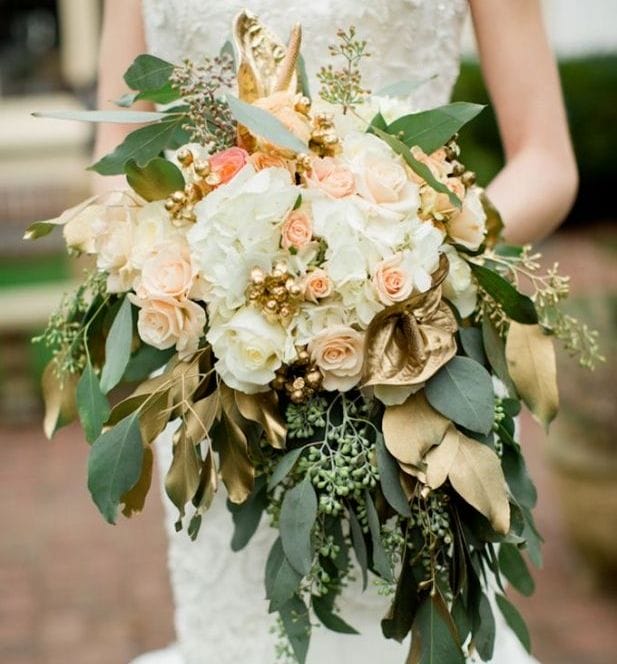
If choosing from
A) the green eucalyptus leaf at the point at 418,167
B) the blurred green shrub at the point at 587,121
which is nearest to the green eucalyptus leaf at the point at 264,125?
the green eucalyptus leaf at the point at 418,167

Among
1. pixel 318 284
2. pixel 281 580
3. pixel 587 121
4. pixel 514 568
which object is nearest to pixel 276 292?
pixel 318 284

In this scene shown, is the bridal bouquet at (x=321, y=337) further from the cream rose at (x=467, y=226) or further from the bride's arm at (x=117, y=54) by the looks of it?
the bride's arm at (x=117, y=54)

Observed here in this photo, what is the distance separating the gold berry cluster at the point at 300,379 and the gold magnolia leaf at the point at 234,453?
6cm

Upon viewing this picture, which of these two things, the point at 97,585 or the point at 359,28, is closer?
the point at 359,28

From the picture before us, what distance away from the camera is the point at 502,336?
1.72 metres

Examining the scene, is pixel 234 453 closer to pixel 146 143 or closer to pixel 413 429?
pixel 413 429

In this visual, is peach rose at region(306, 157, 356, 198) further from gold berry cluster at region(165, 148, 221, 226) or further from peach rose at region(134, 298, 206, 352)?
peach rose at region(134, 298, 206, 352)

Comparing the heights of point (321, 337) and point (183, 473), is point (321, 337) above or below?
above

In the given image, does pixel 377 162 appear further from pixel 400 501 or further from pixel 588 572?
pixel 588 572

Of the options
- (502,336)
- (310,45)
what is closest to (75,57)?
(310,45)

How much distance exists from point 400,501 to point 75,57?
7.23 m

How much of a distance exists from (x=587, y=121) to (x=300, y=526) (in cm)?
974

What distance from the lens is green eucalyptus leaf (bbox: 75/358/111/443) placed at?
5.57ft

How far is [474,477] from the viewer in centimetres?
152
